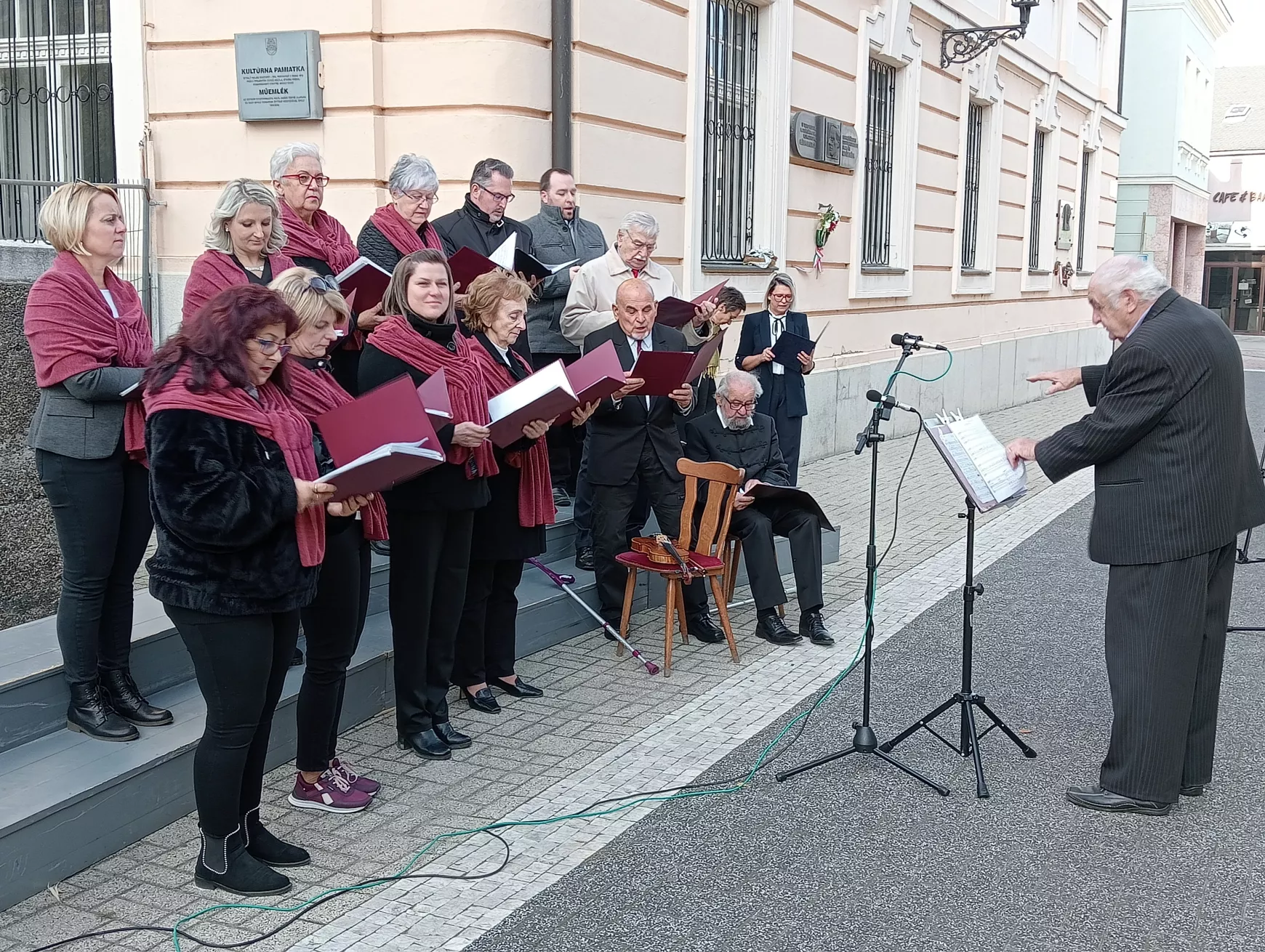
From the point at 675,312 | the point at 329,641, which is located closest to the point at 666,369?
the point at 675,312

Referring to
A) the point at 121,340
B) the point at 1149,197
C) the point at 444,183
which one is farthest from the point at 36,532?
the point at 1149,197

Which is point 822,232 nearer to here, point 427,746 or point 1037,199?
point 427,746

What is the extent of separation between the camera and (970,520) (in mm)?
5266

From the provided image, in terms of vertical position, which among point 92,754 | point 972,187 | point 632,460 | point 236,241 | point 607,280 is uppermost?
Answer: point 972,187

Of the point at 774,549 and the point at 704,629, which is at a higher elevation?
the point at 774,549

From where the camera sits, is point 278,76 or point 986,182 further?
point 986,182

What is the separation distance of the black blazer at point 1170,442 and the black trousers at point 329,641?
2.57m

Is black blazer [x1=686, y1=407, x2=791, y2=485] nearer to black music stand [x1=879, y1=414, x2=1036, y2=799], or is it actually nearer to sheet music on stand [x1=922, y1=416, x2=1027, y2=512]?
black music stand [x1=879, y1=414, x2=1036, y2=799]

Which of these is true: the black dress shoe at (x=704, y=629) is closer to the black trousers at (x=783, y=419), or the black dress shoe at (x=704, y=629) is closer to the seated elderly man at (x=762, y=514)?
the seated elderly man at (x=762, y=514)

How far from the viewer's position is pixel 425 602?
4.99m

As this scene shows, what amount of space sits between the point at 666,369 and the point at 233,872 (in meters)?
3.04

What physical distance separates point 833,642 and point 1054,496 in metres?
5.71

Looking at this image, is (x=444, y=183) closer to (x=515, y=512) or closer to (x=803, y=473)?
(x=515, y=512)

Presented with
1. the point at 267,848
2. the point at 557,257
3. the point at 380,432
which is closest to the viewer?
the point at 380,432
